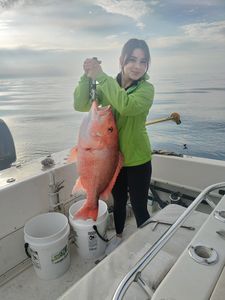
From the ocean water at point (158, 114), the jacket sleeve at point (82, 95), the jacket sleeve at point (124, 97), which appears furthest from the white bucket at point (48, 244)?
the ocean water at point (158, 114)

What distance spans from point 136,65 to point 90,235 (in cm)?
143

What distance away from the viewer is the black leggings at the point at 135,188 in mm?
1909

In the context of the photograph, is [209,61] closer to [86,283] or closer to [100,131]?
[100,131]

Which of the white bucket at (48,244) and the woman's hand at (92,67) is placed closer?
the woman's hand at (92,67)

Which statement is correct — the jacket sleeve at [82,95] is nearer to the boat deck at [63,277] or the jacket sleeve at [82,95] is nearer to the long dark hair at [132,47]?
the long dark hair at [132,47]

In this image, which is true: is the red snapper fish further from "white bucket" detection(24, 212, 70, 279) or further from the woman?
"white bucket" detection(24, 212, 70, 279)

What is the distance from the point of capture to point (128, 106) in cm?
150

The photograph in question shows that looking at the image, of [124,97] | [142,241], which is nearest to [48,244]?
[142,241]

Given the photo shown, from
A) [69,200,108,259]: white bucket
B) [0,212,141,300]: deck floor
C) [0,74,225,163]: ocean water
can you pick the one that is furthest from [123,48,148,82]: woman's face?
[0,74,225,163]: ocean water

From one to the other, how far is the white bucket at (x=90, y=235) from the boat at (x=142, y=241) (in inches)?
3.1

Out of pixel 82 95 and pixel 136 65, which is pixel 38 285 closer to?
pixel 82 95

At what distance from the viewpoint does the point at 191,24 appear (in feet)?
15.3

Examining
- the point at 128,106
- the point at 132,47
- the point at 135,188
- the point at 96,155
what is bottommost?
the point at 135,188

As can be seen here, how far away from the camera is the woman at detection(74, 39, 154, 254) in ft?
4.84
